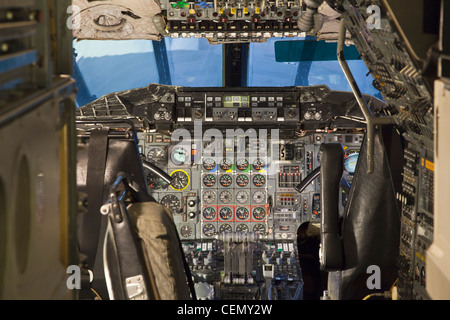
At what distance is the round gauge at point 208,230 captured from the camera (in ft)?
18.9

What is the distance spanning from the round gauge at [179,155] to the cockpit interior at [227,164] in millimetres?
23

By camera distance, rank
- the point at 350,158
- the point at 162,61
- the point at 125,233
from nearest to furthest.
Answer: the point at 125,233, the point at 350,158, the point at 162,61

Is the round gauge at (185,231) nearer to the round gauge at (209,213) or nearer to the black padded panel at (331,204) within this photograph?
the round gauge at (209,213)

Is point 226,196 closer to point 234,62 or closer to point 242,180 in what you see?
point 242,180

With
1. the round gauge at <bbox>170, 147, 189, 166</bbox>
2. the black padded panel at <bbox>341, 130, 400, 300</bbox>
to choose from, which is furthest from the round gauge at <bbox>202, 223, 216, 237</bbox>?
the black padded panel at <bbox>341, 130, 400, 300</bbox>

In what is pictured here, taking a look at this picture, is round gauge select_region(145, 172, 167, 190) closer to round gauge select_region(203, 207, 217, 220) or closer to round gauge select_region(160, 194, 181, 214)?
round gauge select_region(160, 194, 181, 214)

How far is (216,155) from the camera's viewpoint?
5719 millimetres

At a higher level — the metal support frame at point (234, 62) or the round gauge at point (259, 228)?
the metal support frame at point (234, 62)

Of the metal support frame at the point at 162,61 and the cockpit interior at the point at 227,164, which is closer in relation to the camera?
the cockpit interior at the point at 227,164

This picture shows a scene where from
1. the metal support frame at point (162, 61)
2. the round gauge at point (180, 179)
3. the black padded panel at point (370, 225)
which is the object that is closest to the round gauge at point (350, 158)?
the round gauge at point (180, 179)

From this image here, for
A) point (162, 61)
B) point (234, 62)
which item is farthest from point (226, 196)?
point (162, 61)

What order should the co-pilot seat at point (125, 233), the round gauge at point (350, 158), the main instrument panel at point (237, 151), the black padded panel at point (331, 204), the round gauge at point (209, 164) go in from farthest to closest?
the round gauge at point (209, 164) < the round gauge at point (350, 158) < the main instrument panel at point (237, 151) < the black padded panel at point (331, 204) < the co-pilot seat at point (125, 233)

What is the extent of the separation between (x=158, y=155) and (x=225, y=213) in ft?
3.40

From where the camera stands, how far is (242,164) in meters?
5.78
